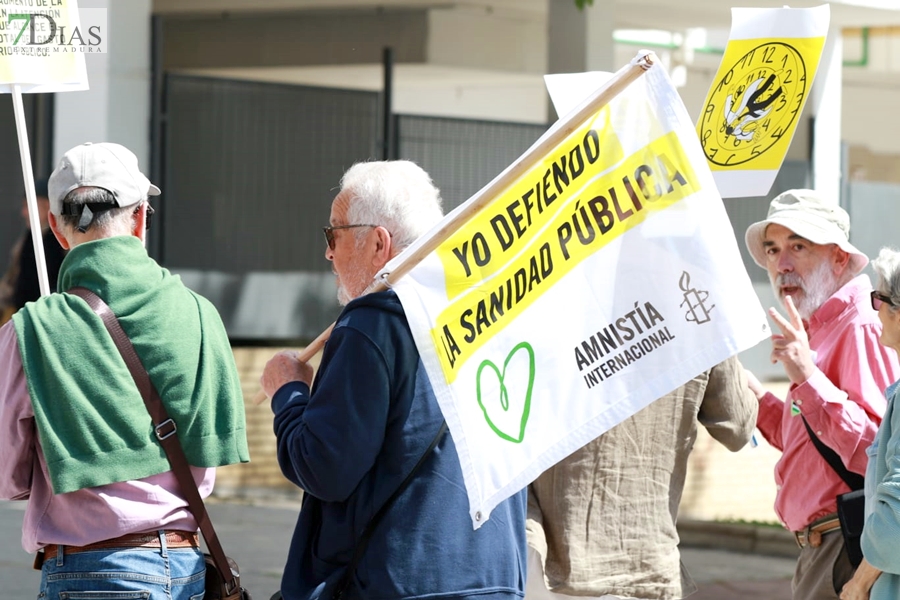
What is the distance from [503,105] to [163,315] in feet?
51.8

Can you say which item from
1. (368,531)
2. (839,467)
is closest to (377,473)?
(368,531)

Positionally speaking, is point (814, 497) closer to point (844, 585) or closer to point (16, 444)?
point (844, 585)

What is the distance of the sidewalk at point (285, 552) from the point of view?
7.75 m

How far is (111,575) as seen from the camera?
3.15 metres

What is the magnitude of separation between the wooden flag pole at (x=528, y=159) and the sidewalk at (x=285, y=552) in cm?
473

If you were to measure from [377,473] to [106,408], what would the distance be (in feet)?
2.02

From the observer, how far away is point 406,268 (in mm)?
2883

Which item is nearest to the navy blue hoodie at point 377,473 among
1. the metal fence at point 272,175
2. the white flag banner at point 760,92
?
the white flag banner at point 760,92

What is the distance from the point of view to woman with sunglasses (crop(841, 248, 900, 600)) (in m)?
3.29

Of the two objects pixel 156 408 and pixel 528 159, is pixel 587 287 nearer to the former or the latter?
pixel 528 159

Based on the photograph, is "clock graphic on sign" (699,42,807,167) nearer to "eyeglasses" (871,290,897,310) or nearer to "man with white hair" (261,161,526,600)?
"eyeglasses" (871,290,897,310)

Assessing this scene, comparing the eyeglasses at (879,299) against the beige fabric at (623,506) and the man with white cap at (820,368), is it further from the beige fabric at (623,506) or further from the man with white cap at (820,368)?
the beige fabric at (623,506)

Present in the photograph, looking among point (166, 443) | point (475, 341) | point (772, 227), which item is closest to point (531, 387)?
point (475, 341)

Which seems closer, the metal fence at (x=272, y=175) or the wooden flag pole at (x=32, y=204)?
the wooden flag pole at (x=32, y=204)
